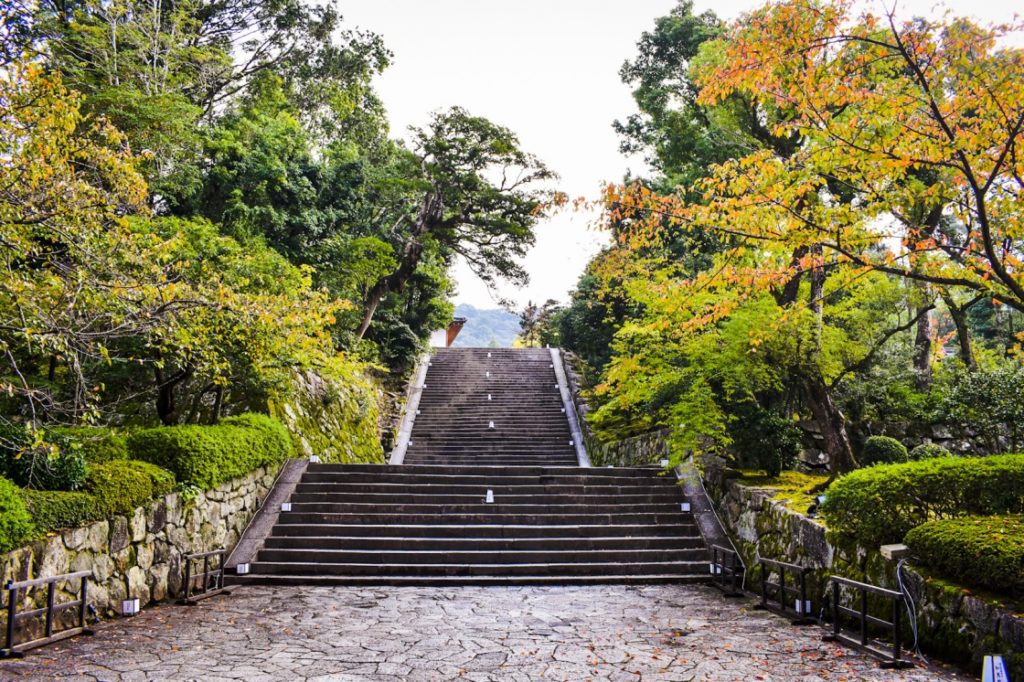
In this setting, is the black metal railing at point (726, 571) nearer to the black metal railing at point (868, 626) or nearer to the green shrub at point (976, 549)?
the black metal railing at point (868, 626)

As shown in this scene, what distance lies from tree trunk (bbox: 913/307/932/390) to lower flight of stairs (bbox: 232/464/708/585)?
6.43 metres

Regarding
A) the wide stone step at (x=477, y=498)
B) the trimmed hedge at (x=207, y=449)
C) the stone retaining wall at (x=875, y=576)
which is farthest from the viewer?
the wide stone step at (x=477, y=498)

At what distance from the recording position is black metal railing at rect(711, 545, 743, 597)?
8.66 meters

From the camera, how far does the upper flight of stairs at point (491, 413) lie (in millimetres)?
17422

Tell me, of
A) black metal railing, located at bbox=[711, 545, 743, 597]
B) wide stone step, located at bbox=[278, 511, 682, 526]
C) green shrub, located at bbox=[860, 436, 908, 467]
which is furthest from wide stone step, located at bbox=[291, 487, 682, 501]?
green shrub, located at bbox=[860, 436, 908, 467]

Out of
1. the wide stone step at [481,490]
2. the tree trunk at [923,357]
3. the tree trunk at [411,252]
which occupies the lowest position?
the wide stone step at [481,490]

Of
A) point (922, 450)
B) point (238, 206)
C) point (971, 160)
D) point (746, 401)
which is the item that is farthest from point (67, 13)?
point (922, 450)

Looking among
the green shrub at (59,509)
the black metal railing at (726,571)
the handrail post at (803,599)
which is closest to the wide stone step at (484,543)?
the black metal railing at (726,571)

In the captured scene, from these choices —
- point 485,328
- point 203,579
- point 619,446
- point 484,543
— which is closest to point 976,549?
point 484,543

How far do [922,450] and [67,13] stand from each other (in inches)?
852

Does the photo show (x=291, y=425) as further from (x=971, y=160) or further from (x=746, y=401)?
(x=971, y=160)

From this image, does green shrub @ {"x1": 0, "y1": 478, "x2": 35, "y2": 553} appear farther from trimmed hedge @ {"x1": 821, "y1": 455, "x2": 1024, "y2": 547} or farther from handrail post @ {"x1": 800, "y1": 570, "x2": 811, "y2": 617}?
trimmed hedge @ {"x1": 821, "y1": 455, "x2": 1024, "y2": 547}

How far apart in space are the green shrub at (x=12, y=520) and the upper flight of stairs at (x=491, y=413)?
38.3ft

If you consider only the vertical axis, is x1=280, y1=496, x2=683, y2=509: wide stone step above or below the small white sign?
below
